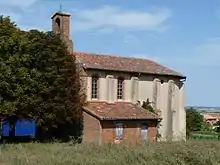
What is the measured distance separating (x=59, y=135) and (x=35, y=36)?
361 inches

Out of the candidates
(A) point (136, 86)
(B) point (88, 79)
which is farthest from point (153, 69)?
(B) point (88, 79)

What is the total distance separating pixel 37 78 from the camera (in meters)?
30.6

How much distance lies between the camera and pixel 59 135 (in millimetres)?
36688

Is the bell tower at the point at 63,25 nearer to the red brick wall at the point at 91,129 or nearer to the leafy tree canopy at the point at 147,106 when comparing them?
the red brick wall at the point at 91,129

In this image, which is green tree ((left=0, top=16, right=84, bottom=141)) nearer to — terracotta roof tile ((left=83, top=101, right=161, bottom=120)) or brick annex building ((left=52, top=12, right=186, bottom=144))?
terracotta roof tile ((left=83, top=101, right=161, bottom=120))

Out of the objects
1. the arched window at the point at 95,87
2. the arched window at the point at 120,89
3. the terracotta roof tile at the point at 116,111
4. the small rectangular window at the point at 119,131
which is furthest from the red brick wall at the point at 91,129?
the arched window at the point at 120,89

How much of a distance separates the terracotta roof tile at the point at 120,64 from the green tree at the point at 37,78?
3209 mm

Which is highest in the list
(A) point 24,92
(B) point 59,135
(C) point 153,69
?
(C) point 153,69

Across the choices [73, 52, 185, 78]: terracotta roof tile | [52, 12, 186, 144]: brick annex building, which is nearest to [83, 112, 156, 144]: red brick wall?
[52, 12, 186, 144]: brick annex building

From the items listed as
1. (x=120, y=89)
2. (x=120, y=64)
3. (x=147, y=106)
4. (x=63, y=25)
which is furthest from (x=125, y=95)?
(x=63, y=25)

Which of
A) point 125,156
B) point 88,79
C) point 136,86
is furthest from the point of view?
point 136,86

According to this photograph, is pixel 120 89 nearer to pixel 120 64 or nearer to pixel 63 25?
pixel 120 64

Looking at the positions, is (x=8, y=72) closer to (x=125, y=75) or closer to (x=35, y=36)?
(x=35, y=36)

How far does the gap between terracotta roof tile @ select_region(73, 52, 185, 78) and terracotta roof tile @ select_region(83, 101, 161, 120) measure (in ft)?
10.4
